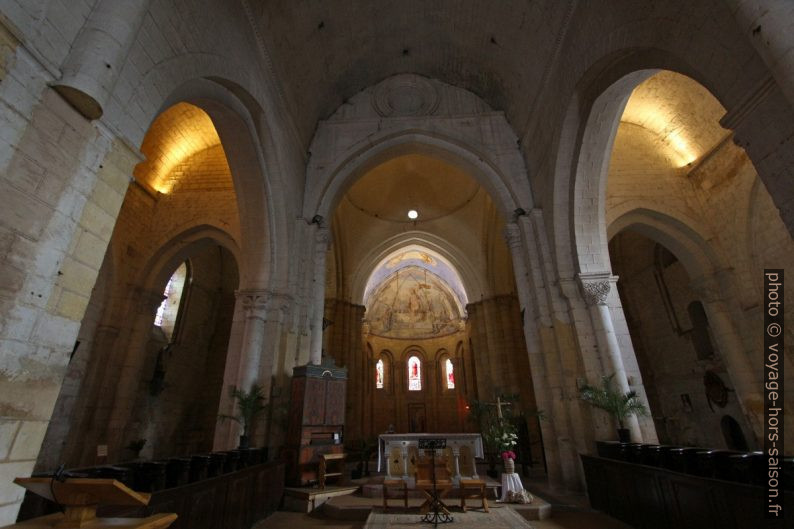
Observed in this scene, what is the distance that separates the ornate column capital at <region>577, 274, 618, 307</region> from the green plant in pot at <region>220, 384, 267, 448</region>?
6.70m

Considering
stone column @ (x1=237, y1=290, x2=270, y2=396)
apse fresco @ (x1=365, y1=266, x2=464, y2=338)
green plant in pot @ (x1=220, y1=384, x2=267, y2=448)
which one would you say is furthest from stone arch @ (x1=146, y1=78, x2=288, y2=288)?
apse fresco @ (x1=365, y1=266, x2=464, y2=338)

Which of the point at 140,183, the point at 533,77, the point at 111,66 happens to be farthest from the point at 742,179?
the point at 140,183

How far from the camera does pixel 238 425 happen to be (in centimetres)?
686

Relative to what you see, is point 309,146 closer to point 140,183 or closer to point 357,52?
point 357,52

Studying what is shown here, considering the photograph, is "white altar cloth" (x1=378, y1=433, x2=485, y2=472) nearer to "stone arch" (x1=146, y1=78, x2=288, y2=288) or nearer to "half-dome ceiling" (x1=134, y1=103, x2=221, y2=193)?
"stone arch" (x1=146, y1=78, x2=288, y2=288)

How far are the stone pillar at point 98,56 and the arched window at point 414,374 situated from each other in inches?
886

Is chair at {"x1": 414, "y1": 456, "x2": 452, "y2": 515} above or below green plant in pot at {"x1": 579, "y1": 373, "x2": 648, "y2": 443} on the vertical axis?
below

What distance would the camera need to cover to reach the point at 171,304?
12.9m

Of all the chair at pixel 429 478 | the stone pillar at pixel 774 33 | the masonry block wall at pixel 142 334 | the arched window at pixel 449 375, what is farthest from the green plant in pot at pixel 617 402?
the arched window at pixel 449 375

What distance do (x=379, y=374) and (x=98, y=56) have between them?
73.6ft

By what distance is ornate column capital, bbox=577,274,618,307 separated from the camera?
726 cm

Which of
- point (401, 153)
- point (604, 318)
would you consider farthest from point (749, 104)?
point (401, 153)

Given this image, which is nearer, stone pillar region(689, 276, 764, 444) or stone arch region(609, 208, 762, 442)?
stone pillar region(689, 276, 764, 444)

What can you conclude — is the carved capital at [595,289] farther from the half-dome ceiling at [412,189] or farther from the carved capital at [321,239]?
the half-dome ceiling at [412,189]
